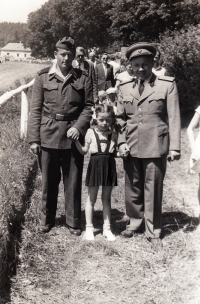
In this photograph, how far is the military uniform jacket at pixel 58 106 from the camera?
4.31 m

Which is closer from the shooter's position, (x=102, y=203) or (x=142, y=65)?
(x=142, y=65)

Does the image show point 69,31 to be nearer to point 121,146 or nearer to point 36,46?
point 36,46

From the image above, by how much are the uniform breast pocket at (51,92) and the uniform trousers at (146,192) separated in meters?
1.06

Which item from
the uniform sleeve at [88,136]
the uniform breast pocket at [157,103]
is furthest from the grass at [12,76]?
the uniform breast pocket at [157,103]

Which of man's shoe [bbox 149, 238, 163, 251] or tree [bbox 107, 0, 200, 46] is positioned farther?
tree [bbox 107, 0, 200, 46]

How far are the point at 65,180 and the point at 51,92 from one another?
1025 millimetres

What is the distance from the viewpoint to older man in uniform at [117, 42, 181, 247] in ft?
13.6

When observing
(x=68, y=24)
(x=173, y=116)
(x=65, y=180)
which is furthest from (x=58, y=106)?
(x=68, y=24)

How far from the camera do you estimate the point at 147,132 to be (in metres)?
4.26

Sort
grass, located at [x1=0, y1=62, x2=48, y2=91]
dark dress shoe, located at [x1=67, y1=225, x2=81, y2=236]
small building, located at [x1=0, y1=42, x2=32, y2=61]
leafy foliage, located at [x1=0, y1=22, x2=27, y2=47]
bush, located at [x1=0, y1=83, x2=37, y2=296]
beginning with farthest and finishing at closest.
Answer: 1. leafy foliage, located at [x1=0, y1=22, x2=27, y2=47]
2. small building, located at [x1=0, y1=42, x2=32, y2=61]
3. grass, located at [x1=0, y1=62, x2=48, y2=91]
4. dark dress shoe, located at [x1=67, y1=225, x2=81, y2=236]
5. bush, located at [x1=0, y1=83, x2=37, y2=296]

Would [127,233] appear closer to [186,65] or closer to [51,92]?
[51,92]

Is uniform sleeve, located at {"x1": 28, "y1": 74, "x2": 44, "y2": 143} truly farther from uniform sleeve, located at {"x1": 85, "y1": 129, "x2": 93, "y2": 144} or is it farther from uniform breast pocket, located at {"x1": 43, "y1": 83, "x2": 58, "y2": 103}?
uniform sleeve, located at {"x1": 85, "y1": 129, "x2": 93, "y2": 144}

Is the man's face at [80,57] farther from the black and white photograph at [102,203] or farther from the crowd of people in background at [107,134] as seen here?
the crowd of people in background at [107,134]

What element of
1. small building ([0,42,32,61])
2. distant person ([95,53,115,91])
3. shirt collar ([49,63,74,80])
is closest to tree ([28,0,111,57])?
distant person ([95,53,115,91])
